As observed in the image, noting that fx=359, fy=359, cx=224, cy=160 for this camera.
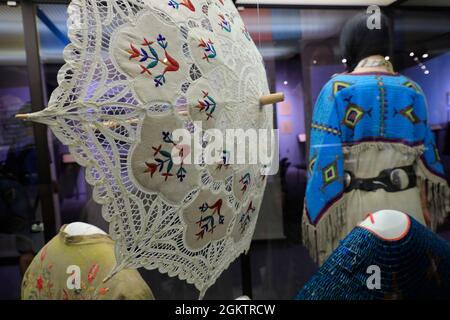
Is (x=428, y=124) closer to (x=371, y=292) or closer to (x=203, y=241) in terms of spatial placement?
(x=371, y=292)

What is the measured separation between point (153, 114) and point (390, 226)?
0.53 m

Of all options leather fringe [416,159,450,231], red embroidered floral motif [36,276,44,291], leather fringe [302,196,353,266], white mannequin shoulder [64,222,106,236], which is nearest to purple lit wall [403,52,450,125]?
leather fringe [416,159,450,231]

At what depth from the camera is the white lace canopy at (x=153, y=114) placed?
57 cm

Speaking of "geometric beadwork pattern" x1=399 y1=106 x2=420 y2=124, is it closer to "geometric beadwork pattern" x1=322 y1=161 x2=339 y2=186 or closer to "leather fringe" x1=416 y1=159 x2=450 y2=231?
"leather fringe" x1=416 y1=159 x2=450 y2=231

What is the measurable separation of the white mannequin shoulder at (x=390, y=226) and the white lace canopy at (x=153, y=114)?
0.31 m

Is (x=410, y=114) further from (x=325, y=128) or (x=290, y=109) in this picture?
(x=290, y=109)

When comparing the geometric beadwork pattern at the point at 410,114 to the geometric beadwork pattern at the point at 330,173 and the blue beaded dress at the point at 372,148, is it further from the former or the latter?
the geometric beadwork pattern at the point at 330,173

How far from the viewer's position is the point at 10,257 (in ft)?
3.85

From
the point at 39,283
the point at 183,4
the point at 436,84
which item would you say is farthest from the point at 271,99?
the point at 39,283

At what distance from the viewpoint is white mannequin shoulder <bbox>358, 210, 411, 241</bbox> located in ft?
2.44

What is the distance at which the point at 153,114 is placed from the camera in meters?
0.61

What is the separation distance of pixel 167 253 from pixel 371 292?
0.44 m

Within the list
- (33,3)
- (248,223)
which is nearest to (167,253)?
(248,223)

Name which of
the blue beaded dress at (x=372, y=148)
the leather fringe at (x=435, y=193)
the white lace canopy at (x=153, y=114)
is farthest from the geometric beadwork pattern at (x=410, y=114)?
the white lace canopy at (x=153, y=114)
